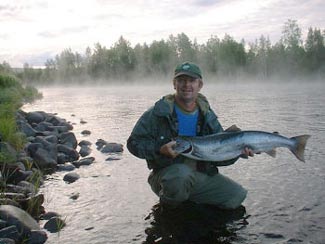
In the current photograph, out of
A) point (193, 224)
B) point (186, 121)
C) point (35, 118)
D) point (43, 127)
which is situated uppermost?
point (186, 121)

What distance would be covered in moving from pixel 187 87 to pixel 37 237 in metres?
2.79

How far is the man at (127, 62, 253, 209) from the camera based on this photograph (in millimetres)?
5879

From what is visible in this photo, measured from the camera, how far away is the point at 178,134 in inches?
236

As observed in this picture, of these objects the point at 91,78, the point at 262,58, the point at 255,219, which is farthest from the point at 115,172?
the point at 91,78

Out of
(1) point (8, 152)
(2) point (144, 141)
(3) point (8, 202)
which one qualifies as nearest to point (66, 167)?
(1) point (8, 152)

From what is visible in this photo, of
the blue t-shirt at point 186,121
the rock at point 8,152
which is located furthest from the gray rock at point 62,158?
the blue t-shirt at point 186,121

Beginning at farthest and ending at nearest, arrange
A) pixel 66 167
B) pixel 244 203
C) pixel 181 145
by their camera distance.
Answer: pixel 66 167
pixel 244 203
pixel 181 145

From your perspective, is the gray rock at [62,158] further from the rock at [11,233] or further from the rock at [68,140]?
the rock at [11,233]

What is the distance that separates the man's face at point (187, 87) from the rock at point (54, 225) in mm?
2439

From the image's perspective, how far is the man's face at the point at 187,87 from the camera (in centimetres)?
590

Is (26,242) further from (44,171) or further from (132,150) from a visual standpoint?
(44,171)

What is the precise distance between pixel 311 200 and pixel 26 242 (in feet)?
14.0

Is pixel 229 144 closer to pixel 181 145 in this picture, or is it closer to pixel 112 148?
pixel 181 145

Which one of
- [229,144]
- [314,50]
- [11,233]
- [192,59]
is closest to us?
[11,233]
